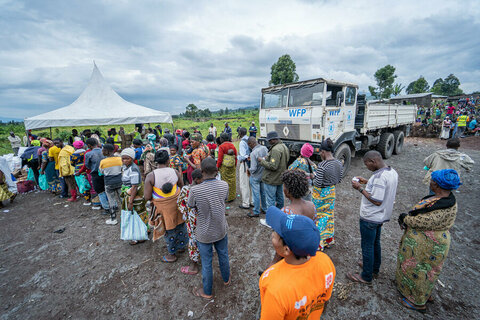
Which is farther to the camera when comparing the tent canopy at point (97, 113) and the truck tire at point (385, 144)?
the truck tire at point (385, 144)

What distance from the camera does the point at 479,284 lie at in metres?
2.48

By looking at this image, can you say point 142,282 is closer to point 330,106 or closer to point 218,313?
point 218,313

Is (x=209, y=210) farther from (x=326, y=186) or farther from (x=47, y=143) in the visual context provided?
(x=47, y=143)

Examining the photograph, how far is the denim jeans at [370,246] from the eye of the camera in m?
2.28

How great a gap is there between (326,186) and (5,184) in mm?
7753

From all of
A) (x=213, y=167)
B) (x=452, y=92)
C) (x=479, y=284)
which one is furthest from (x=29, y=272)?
(x=452, y=92)

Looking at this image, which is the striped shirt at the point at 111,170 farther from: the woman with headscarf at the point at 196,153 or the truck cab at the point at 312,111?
the truck cab at the point at 312,111

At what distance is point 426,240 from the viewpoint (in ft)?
6.48

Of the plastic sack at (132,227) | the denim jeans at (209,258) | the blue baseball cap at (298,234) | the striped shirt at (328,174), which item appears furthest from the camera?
the plastic sack at (132,227)

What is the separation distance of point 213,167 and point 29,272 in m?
3.44

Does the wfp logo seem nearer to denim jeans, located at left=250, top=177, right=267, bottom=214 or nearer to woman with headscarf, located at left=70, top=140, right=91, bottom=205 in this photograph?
denim jeans, located at left=250, top=177, right=267, bottom=214

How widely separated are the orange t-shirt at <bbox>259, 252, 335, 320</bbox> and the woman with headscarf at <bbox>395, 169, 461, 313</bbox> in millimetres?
1527

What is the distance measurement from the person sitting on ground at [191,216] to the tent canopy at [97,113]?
6752mm

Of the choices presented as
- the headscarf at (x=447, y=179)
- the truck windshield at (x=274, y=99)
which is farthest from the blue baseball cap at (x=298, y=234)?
the truck windshield at (x=274, y=99)
